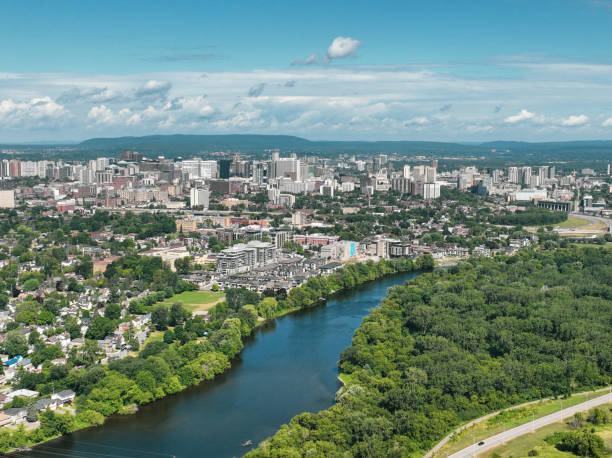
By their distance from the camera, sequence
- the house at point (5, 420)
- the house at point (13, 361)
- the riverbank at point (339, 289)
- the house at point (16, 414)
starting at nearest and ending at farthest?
the house at point (5, 420) < the house at point (16, 414) < the house at point (13, 361) < the riverbank at point (339, 289)

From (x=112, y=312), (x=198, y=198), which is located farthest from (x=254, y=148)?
(x=112, y=312)

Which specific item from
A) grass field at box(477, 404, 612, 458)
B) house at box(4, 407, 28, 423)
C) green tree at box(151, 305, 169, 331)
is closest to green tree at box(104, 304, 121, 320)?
green tree at box(151, 305, 169, 331)

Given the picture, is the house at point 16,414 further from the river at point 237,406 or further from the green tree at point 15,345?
the green tree at point 15,345

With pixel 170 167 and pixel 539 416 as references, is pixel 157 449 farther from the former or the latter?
pixel 170 167

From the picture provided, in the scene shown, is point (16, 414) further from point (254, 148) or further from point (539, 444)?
point (254, 148)

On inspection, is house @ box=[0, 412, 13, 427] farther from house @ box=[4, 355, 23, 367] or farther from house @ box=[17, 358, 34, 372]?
house @ box=[4, 355, 23, 367]

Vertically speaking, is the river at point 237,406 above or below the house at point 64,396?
below

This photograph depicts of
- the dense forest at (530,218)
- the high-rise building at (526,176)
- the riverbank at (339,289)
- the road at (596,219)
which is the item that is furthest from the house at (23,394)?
the high-rise building at (526,176)
